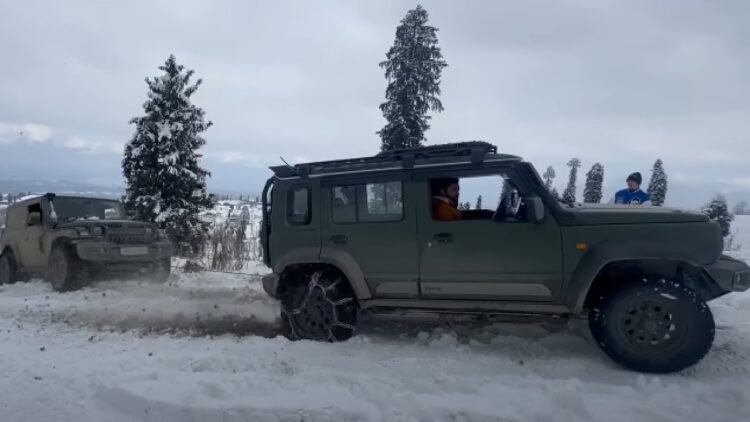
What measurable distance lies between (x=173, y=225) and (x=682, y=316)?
1523 cm

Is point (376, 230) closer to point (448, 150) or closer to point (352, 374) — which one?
point (448, 150)

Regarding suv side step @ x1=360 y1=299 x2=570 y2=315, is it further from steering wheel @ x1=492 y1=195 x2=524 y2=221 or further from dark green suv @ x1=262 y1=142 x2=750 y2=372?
steering wheel @ x1=492 y1=195 x2=524 y2=221

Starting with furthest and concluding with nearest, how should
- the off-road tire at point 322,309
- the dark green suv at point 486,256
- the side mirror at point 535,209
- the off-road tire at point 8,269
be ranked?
1. the off-road tire at point 8,269
2. the off-road tire at point 322,309
3. the side mirror at point 535,209
4. the dark green suv at point 486,256

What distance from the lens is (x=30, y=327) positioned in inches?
Answer: 245

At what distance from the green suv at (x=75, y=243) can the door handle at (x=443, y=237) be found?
22.0 feet

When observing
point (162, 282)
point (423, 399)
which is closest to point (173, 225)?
point (162, 282)

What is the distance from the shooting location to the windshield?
9898mm

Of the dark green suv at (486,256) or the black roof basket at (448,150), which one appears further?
the black roof basket at (448,150)

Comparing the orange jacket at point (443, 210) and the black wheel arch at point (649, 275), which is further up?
the orange jacket at point (443, 210)

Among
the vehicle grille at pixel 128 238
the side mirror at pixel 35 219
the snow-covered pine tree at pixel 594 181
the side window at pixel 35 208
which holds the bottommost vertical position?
the vehicle grille at pixel 128 238

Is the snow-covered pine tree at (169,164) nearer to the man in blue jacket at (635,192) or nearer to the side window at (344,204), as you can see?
the side window at (344,204)

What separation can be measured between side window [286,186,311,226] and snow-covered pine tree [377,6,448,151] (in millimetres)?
13482

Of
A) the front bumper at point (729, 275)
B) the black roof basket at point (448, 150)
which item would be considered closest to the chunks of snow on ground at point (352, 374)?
the front bumper at point (729, 275)

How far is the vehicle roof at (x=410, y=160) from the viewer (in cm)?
497
